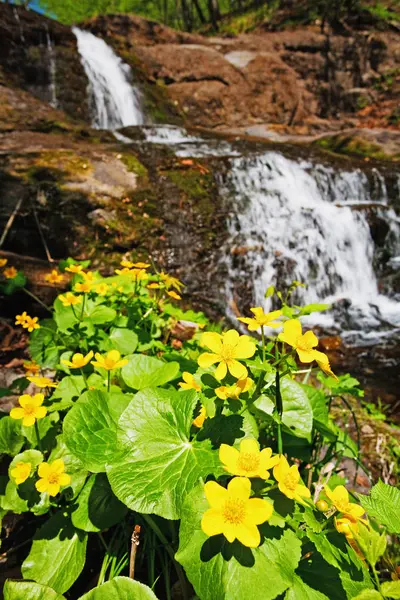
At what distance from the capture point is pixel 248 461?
0.70 metres

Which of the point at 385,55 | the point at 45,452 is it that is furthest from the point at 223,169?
the point at 385,55

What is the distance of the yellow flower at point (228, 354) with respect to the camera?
0.79 metres

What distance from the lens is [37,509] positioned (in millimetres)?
992

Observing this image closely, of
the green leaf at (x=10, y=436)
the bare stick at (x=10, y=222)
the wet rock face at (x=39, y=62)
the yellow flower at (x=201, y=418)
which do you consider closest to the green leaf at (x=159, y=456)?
the yellow flower at (x=201, y=418)

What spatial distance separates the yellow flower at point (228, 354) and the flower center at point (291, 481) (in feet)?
0.72

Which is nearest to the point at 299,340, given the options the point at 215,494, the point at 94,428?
the point at 215,494

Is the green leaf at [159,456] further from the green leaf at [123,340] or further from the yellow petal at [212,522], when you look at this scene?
the green leaf at [123,340]

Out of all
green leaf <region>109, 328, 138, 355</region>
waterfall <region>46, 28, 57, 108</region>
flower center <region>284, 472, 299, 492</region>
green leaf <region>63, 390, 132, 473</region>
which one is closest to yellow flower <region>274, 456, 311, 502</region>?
flower center <region>284, 472, 299, 492</region>

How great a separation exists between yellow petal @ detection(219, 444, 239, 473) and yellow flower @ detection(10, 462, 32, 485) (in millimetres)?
576

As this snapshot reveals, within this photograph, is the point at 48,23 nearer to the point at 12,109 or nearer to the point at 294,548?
the point at 12,109

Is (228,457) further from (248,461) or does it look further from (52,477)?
(52,477)

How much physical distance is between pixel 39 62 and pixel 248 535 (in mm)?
11546

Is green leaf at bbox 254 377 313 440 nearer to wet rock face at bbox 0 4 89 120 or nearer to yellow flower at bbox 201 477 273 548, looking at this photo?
yellow flower at bbox 201 477 273 548

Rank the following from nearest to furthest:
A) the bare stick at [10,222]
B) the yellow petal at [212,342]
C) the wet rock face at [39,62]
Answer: the yellow petal at [212,342] < the bare stick at [10,222] < the wet rock face at [39,62]
